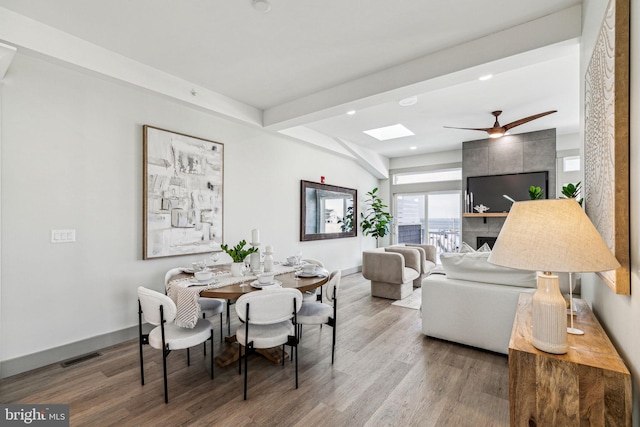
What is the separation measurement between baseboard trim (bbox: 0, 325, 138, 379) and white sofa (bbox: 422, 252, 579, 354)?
128 inches

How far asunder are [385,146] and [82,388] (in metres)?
6.45

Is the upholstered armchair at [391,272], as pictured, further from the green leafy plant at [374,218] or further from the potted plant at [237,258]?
the potted plant at [237,258]

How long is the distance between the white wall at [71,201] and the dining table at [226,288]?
32.7 inches

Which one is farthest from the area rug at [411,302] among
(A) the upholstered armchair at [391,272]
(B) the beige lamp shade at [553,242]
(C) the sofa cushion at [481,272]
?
(B) the beige lamp shade at [553,242]

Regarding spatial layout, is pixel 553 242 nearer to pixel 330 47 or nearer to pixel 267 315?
pixel 267 315

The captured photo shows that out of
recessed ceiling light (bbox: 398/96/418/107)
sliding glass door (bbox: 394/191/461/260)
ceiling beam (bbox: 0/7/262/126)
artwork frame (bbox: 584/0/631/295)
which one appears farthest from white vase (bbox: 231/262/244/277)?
sliding glass door (bbox: 394/191/461/260)

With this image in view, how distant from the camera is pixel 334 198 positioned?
654 centimetres

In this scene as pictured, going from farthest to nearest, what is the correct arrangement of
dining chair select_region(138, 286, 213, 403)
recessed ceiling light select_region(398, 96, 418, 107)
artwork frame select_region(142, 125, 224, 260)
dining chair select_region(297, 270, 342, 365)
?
recessed ceiling light select_region(398, 96, 418, 107) < artwork frame select_region(142, 125, 224, 260) < dining chair select_region(297, 270, 342, 365) < dining chair select_region(138, 286, 213, 403)

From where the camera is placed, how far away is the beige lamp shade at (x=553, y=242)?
1170 mm

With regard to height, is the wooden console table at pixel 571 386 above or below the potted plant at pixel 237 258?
below

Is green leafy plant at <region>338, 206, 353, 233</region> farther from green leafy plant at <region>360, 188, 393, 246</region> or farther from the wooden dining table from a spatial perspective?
the wooden dining table

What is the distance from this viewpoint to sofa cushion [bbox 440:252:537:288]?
113 inches

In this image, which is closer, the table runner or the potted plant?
the table runner

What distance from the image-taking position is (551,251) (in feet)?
3.99
